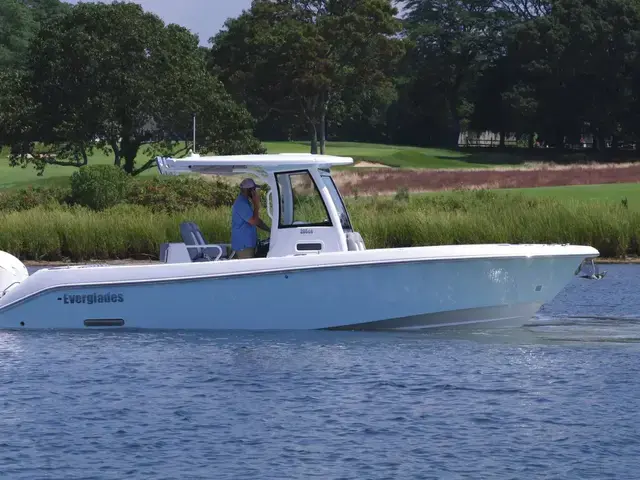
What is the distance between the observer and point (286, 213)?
1655 cm

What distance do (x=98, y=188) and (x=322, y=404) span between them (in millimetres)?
25114

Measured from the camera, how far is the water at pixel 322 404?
35.8 ft

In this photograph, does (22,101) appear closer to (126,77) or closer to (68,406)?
(126,77)

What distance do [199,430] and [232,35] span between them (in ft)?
246

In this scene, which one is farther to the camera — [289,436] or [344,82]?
[344,82]

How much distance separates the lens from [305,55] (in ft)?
261

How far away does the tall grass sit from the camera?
2838 centimetres

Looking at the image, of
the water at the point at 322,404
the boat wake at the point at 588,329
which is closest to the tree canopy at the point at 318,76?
the boat wake at the point at 588,329

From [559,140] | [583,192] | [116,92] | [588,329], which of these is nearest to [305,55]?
[559,140]

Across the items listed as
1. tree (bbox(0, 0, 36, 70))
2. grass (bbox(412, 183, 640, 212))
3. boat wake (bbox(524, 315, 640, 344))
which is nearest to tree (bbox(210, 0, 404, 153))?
tree (bbox(0, 0, 36, 70))

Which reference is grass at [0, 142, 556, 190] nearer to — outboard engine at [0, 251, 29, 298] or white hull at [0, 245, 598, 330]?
outboard engine at [0, 251, 29, 298]

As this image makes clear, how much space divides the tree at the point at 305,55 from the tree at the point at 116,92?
2673cm

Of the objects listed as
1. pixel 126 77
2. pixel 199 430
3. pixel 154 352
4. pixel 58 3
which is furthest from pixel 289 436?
pixel 58 3

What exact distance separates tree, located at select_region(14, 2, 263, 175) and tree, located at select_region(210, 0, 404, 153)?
26733 millimetres
